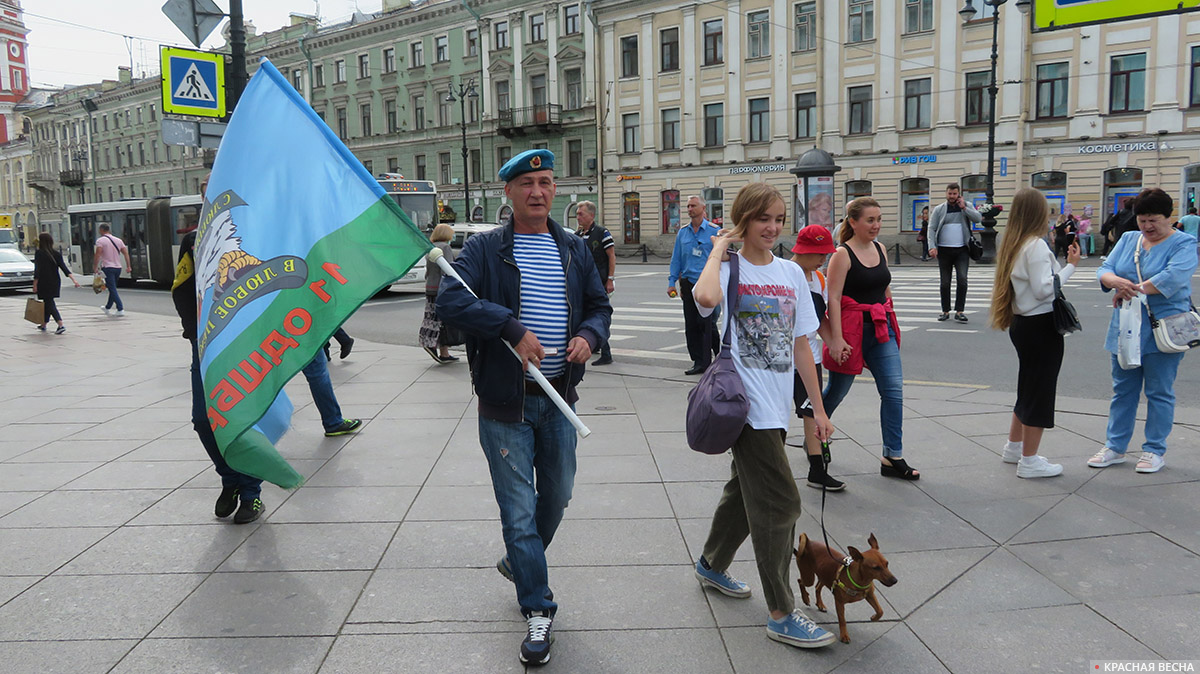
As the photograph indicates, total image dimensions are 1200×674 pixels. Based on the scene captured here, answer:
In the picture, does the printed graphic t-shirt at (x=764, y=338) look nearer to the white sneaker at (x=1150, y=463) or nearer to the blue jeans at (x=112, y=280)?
the white sneaker at (x=1150, y=463)

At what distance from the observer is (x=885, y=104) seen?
3503 centimetres

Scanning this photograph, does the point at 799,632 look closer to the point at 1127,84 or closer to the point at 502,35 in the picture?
the point at 1127,84

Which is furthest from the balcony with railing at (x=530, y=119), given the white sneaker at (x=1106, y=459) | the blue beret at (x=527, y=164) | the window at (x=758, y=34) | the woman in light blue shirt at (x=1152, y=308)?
the blue beret at (x=527, y=164)

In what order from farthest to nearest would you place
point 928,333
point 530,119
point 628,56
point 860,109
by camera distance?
1. point 530,119
2. point 628,56
3. point 860,109
4. point 928,333

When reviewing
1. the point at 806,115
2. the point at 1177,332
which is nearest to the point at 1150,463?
the point at 1177,332

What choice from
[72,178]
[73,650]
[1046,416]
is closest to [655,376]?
[1046,416]

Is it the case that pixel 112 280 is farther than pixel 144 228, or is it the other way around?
pixel 144 228

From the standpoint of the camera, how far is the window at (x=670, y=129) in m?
41.5

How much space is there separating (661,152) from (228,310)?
39.5 m

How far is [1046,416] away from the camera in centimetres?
516

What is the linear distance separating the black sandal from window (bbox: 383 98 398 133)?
51.0 m

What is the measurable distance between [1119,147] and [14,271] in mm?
36102

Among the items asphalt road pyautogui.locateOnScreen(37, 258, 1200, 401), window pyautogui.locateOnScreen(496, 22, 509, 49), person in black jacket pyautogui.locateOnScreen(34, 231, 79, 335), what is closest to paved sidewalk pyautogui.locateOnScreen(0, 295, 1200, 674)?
asphalt road pyautogui.locateOnScreen(37, 258, 1200, 401)

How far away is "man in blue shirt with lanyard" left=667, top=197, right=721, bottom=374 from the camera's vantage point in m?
9.00
